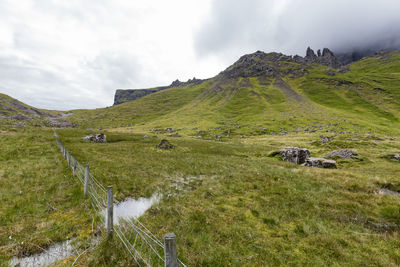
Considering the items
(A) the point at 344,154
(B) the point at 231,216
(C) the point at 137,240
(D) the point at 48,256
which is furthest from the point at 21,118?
(A) the point at 344,154

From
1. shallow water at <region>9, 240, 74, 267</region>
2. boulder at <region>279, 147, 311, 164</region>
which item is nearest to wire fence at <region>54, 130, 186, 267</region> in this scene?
shallow water at <region>9, 240, 74, 267</region>

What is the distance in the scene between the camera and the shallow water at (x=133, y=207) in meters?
10.2

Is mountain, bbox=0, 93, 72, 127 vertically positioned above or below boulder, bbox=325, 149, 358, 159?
above

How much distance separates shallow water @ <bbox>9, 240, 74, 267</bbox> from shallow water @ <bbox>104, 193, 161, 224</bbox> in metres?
2.51

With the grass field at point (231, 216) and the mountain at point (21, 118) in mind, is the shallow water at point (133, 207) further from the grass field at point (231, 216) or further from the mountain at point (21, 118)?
the mountain at point (21, 118)

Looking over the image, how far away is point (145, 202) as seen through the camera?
477 inches

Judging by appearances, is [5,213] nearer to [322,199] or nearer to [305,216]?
[305,216]

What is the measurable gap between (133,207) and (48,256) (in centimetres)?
513

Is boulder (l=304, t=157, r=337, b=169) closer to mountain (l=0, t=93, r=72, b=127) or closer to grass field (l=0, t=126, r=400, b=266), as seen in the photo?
grass field (l=0, t=126, r=400, b=266)

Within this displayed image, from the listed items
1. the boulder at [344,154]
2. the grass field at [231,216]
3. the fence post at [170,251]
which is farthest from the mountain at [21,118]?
the boulder at [344,154]

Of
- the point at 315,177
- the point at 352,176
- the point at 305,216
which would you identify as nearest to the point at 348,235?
the point at 305,216

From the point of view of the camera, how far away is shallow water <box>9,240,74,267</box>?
6172 mm

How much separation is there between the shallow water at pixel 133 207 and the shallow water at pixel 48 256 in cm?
251

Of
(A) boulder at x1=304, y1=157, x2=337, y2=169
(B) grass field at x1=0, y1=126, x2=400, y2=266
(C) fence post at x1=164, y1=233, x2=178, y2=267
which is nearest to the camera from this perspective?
(C) fence post at x1=164, y1=233, x2=178, y2=267
